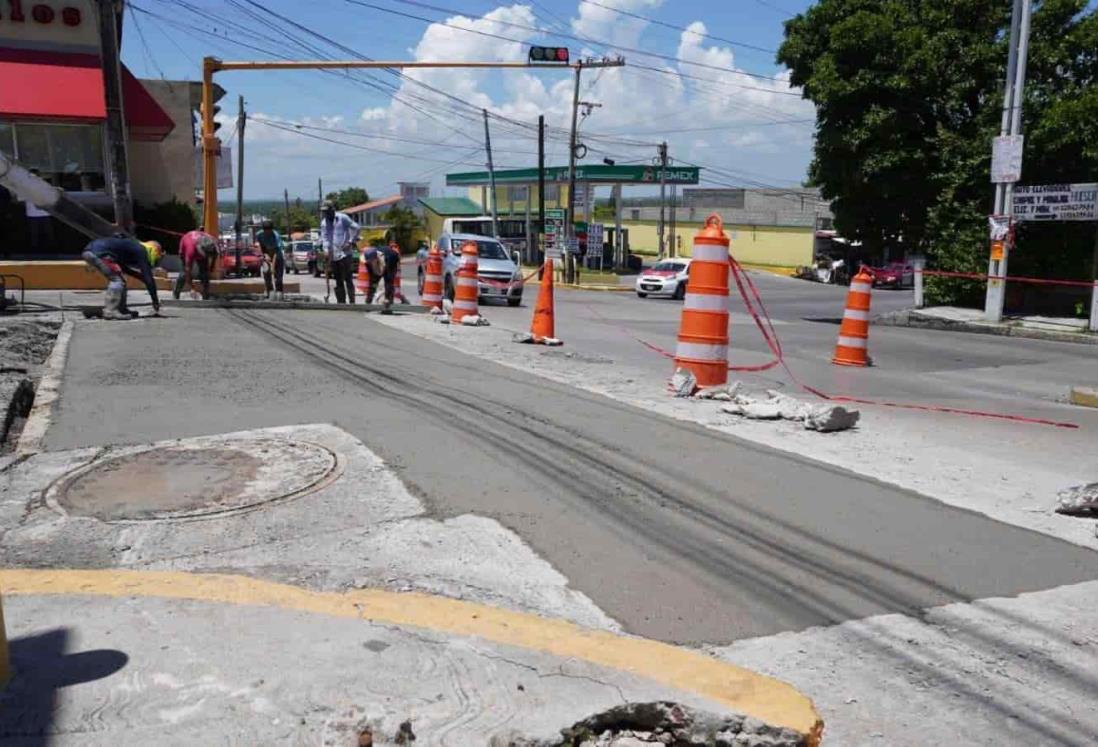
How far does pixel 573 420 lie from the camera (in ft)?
24.3

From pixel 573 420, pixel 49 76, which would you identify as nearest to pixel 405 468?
pixel 573 420

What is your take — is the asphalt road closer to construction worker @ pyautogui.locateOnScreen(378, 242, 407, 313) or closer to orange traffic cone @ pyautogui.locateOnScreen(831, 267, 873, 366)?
orange traffic cone @ pyautogui.locateOnScreen(831, 267, 873, 366)

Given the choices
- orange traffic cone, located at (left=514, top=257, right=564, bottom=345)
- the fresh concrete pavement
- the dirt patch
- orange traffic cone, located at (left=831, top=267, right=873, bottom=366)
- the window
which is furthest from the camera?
the window

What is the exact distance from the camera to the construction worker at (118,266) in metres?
13.2

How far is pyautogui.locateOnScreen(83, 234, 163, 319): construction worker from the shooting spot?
13172mm

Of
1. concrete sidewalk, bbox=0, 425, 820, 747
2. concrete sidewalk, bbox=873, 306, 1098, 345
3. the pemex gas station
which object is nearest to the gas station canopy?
the pemex gas station

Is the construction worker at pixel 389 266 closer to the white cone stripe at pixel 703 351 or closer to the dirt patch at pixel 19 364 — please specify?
the dirt patch at pixel 19 364

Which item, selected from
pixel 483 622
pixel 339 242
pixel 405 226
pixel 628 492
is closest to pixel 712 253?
pixel 628 492

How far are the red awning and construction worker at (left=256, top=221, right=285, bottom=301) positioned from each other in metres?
6.28

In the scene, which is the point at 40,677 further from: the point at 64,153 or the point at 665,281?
the point at 665,281

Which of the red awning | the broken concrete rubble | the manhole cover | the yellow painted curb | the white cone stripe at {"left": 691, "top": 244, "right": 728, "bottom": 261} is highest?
the red awning

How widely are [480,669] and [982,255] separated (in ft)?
68.2

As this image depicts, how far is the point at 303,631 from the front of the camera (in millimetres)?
3574

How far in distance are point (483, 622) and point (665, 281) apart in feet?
105
